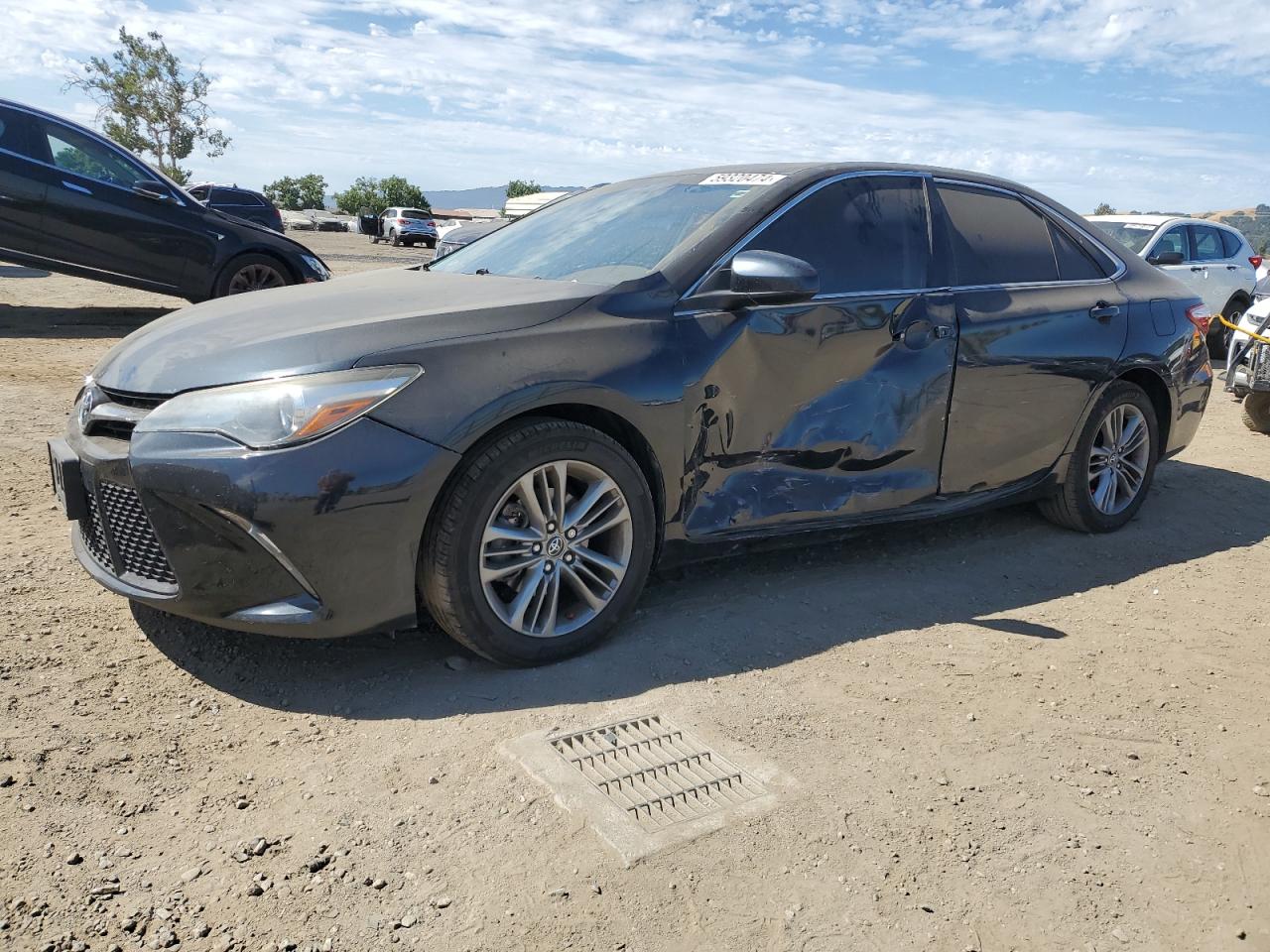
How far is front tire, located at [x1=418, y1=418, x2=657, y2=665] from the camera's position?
3.24m

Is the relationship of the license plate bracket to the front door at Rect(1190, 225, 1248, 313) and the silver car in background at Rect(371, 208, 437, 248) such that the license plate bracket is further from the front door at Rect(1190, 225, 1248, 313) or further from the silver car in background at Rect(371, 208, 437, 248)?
the silver car in background at Rect(371, 208, 437, 248)

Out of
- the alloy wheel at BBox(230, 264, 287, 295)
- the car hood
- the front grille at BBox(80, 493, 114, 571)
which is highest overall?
the car hood

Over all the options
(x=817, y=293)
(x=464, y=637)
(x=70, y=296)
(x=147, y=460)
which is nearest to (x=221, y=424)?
(x=147, y=460)

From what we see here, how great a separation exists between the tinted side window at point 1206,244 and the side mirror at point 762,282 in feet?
36.6

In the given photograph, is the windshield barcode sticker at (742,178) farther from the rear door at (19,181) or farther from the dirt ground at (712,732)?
the rear door at (19,181)

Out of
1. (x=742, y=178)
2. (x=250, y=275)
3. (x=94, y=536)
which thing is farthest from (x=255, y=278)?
(x=94, y=536)

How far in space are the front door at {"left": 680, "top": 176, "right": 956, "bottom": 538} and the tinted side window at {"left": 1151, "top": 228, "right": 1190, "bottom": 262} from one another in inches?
356

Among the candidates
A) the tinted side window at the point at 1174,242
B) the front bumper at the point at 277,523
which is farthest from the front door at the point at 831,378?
the tinted side window at the point at 1174,242

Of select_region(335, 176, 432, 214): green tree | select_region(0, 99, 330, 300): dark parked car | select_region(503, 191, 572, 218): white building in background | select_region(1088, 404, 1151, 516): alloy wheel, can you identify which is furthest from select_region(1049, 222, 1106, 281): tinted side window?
select_region(335, 176, 432, 214): green tree

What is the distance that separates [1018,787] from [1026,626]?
1.22 metres

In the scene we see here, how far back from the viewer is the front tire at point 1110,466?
5.16 metres

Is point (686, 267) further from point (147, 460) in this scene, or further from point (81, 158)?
point (81, 158)

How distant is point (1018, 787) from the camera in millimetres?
2979

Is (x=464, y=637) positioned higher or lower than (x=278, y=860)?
higher
